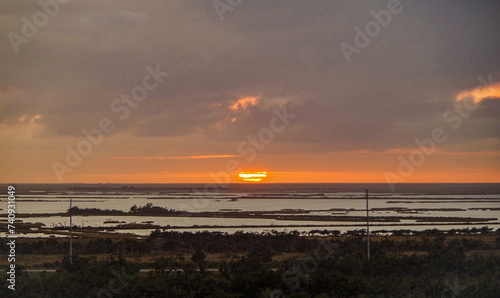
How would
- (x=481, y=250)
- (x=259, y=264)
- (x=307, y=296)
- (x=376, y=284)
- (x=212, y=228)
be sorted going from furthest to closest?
1. (x=212, y=228)
2. (x=481, y=250)
3. (x=259, y=264)
4. (x=376, y=284)
5. (x=307, y=296)

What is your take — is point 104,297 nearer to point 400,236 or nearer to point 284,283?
point 284,283

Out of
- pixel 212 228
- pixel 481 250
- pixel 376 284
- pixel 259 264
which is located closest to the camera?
pixel 376 284

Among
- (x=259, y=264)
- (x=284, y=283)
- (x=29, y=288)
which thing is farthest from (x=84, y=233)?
(x=284, y=283)

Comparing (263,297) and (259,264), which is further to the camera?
(259,264)

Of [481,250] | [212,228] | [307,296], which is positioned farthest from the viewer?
[212,228]

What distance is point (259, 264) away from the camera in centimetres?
2566

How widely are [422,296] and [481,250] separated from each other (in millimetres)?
17829

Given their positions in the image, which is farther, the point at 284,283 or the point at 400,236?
the point at 400,236

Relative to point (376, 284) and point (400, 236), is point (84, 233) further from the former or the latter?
point (376, 284)

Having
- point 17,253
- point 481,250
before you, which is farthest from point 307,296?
point 17,253

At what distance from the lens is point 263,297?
18.4 metres

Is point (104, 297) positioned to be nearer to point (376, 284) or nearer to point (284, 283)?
point (284, 283)

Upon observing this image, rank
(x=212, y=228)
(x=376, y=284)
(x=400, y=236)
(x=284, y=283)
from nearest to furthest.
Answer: (x=284, y=283)
(x=376, y=284)
(x=400, y=236)
(x=212, y=228)

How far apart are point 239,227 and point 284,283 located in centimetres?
3484
